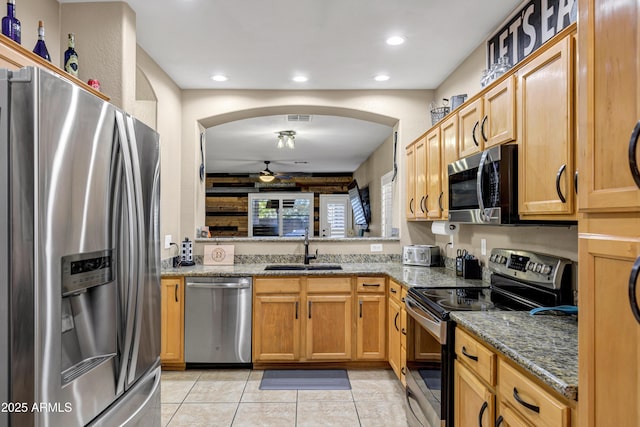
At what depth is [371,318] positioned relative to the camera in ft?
11.3

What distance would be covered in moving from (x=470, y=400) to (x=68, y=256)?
1.66m

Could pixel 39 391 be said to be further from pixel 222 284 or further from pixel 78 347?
pixel 222 284

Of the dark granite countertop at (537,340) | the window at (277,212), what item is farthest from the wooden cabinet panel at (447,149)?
the window at (277,212)

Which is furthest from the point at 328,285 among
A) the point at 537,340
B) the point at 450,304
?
the point at 537,340

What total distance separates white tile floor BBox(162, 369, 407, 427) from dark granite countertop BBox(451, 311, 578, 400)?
4.18ft

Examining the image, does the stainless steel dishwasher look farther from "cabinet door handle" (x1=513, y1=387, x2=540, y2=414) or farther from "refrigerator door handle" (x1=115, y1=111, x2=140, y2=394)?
"cabinet door handle" (x1=513, y1=387, x2=540, y2=414)

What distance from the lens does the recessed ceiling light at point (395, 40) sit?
2.86m

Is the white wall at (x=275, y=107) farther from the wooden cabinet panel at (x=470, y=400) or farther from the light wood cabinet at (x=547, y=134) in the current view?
the wooden cabinet panel at (x=470, y=400)

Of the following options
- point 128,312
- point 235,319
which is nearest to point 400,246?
point 235,319

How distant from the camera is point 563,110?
1.55 m

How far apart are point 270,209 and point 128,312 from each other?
833 cm

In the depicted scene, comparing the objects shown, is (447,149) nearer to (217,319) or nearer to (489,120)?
(489,120)

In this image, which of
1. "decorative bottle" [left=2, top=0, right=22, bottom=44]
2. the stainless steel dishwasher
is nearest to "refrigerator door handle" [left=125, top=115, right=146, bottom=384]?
"decorative bottle" [left=2, top=0, right=22, bottom=44]

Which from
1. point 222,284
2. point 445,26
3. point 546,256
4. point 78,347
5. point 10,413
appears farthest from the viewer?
point 222,284
